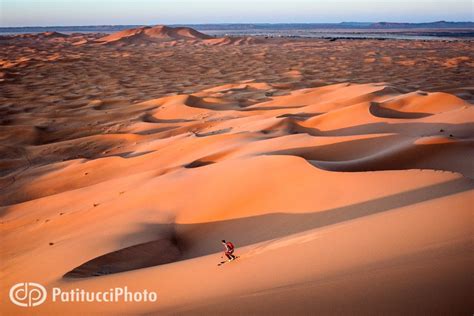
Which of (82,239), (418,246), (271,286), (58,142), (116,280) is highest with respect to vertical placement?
(418,246)

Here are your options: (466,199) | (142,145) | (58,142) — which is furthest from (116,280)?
(58,142)

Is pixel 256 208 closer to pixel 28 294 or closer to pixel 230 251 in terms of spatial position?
pixel 230 251

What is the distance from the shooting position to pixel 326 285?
1712 millimetres

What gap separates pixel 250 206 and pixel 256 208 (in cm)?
7

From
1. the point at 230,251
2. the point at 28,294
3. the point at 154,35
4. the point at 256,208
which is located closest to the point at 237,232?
the point at 256,208

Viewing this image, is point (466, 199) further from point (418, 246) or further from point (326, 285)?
point (326, 285)

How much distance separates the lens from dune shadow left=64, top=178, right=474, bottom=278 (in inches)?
102

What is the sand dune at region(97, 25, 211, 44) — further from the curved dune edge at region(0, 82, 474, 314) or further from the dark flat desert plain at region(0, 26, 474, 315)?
the curved dune edge at region(0, 82, 474, 314)

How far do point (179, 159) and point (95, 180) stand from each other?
3.33 ft

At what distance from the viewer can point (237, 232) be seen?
2949 millimetres

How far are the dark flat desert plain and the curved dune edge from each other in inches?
0.5

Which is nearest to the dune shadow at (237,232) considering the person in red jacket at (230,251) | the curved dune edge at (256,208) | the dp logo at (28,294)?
the curved dune edge at (256,208)

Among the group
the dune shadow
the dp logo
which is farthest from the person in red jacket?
the dp logo

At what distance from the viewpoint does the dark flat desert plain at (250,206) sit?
68.7 inches
